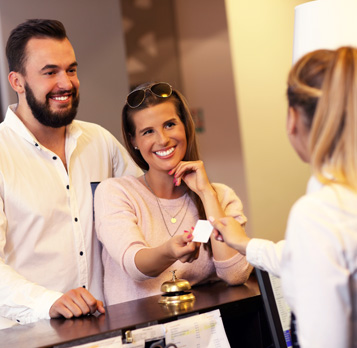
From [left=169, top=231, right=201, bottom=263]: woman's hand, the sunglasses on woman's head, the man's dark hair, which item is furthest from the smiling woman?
the man's dark hair

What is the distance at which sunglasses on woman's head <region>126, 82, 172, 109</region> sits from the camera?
2.10 m

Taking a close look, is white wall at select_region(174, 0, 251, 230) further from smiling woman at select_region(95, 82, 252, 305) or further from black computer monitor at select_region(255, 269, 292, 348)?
black computer monitor at select_region(255, 269, 292, 348)

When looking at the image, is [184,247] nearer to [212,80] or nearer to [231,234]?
[231,234]

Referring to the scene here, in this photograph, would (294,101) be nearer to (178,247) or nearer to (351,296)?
(351,296)

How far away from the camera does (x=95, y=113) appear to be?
4.02 metres

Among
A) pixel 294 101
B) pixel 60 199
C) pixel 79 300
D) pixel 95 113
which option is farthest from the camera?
pixel 95 113

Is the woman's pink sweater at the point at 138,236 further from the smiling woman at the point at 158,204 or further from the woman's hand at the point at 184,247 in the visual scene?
the woman's hand at the point at 184,247

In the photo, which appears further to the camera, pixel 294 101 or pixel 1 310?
pixel 1 310

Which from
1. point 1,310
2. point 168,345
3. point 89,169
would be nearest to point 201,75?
point 89,169

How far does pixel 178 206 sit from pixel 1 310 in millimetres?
726

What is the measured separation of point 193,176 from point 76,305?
2.20 feet

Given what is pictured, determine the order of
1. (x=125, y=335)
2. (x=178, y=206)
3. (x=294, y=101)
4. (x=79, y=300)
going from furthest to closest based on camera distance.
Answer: (x=178, y=206) < (x=79, y=300) < (x=125, y=335) < (x=294, y=101)

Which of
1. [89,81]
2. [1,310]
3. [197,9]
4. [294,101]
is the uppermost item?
[197,9]

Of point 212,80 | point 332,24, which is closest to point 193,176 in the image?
point 332,24
